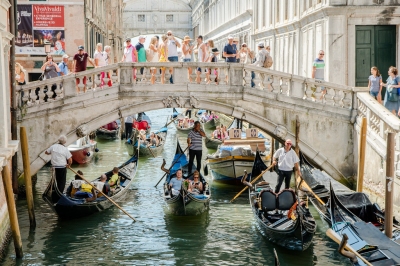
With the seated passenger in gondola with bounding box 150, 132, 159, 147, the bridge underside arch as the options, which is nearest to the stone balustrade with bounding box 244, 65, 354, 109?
the bridge underside arch

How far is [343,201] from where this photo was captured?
35.9 ft

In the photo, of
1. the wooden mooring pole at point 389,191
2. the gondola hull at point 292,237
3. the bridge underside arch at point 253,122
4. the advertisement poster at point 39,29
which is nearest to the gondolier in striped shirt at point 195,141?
the bridge underside arch at point 253,122

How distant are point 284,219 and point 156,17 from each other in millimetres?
47211

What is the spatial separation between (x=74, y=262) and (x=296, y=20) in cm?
994

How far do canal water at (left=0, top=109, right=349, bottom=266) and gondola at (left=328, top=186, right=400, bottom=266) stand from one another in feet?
1.57

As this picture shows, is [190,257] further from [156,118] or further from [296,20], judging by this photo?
[156,118]

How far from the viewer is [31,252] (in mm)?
10172

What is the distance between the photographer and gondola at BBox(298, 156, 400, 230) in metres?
10.6

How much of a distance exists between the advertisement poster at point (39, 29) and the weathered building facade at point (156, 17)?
38301 millimetres

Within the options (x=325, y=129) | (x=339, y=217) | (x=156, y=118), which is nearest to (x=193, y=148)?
(x=325, y=129)

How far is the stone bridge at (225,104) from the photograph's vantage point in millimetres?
12984

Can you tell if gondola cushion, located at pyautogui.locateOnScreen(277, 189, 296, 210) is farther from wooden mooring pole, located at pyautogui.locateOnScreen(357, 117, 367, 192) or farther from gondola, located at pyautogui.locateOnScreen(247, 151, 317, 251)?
wooden mooring pole, located at pyautogui.locateOnScreen(357, 117, 367, 192)

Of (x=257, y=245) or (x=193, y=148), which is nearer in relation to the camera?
(x=257, y=245)

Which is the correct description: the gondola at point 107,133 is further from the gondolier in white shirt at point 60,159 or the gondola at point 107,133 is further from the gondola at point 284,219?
the gondola at point 284,219
